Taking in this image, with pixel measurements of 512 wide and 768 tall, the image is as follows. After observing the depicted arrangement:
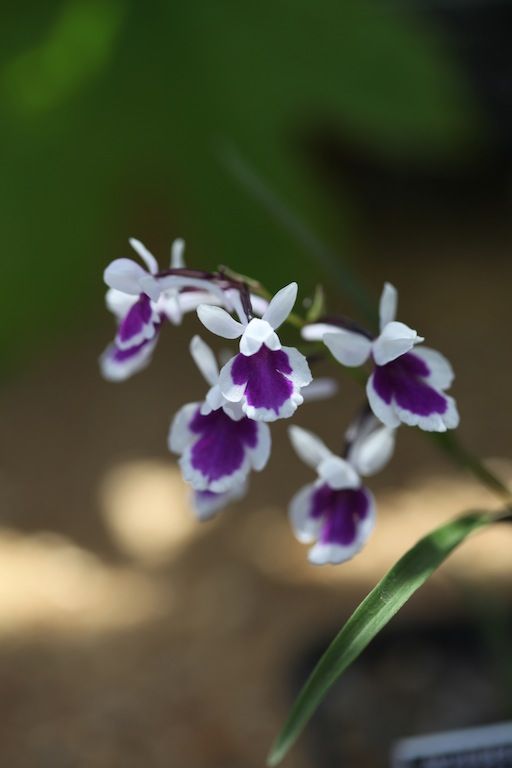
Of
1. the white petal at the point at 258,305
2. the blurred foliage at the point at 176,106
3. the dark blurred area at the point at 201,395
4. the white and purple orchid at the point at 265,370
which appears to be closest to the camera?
the white and purple orchid at the point at 265,370

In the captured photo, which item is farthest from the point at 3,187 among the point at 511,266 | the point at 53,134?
the point at 511,266

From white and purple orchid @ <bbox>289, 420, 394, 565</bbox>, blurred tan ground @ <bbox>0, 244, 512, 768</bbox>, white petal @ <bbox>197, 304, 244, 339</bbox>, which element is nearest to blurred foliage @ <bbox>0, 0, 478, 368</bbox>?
blurred tan ground @ <bbox>0, 244, 512, 768</bbox>

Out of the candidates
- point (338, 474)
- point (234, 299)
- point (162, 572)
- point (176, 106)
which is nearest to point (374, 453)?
point (338, 474)

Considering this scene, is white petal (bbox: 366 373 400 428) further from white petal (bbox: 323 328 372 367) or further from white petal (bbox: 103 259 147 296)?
white petal (bbox: 103 259 147 296)

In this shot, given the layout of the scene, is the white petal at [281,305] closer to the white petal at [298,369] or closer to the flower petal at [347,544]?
the white petal at [298,369]

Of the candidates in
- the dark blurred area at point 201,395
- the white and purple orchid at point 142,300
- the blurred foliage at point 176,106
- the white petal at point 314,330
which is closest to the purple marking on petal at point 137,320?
the white and purple orchid at point 142,300

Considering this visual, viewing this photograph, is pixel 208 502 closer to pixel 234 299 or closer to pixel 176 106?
pixel 234 299
